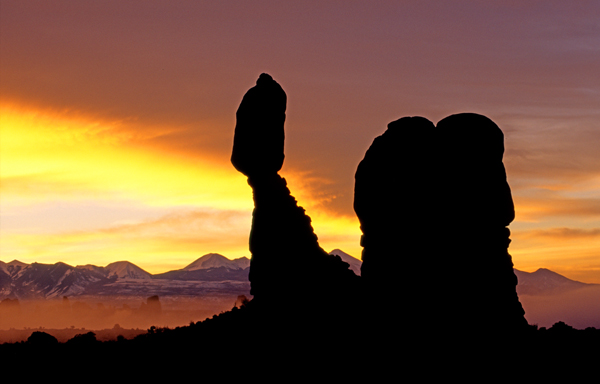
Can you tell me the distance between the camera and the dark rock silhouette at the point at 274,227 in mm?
49531

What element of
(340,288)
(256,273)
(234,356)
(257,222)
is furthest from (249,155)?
(234,356)

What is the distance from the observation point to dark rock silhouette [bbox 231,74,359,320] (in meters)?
49.5

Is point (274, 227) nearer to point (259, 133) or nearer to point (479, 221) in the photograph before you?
point (259, 133)

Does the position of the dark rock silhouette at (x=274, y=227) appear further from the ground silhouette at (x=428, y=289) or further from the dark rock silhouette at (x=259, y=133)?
the ground silhouette at (x=428, y=289)

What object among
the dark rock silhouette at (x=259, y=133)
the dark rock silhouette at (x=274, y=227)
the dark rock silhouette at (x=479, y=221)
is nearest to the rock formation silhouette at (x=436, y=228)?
the dark rock silhouette at (x=479, y=221)

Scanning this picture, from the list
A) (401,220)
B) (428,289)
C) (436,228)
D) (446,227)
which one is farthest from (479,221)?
(428,289)

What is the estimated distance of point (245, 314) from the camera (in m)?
53.2

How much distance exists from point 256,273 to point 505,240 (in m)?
22.9

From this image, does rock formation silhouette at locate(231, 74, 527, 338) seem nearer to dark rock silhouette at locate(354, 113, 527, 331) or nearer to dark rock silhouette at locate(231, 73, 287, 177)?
dark rock silhouette at locate(354, 113, 527, 331)

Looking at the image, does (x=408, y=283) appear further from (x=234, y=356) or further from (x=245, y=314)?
(x=245, y=314)

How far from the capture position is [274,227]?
5038cm

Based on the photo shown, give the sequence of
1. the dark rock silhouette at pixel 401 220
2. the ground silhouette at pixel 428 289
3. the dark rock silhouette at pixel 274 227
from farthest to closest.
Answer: the dark rock silhouette at pixel 274 227 → the dark rock silhouette at pixel 401 220 → the ground silhouette at pixel 428 289

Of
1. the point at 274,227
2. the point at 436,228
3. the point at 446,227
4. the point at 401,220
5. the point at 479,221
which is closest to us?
the point at 479,221

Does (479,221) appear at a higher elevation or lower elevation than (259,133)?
lower
